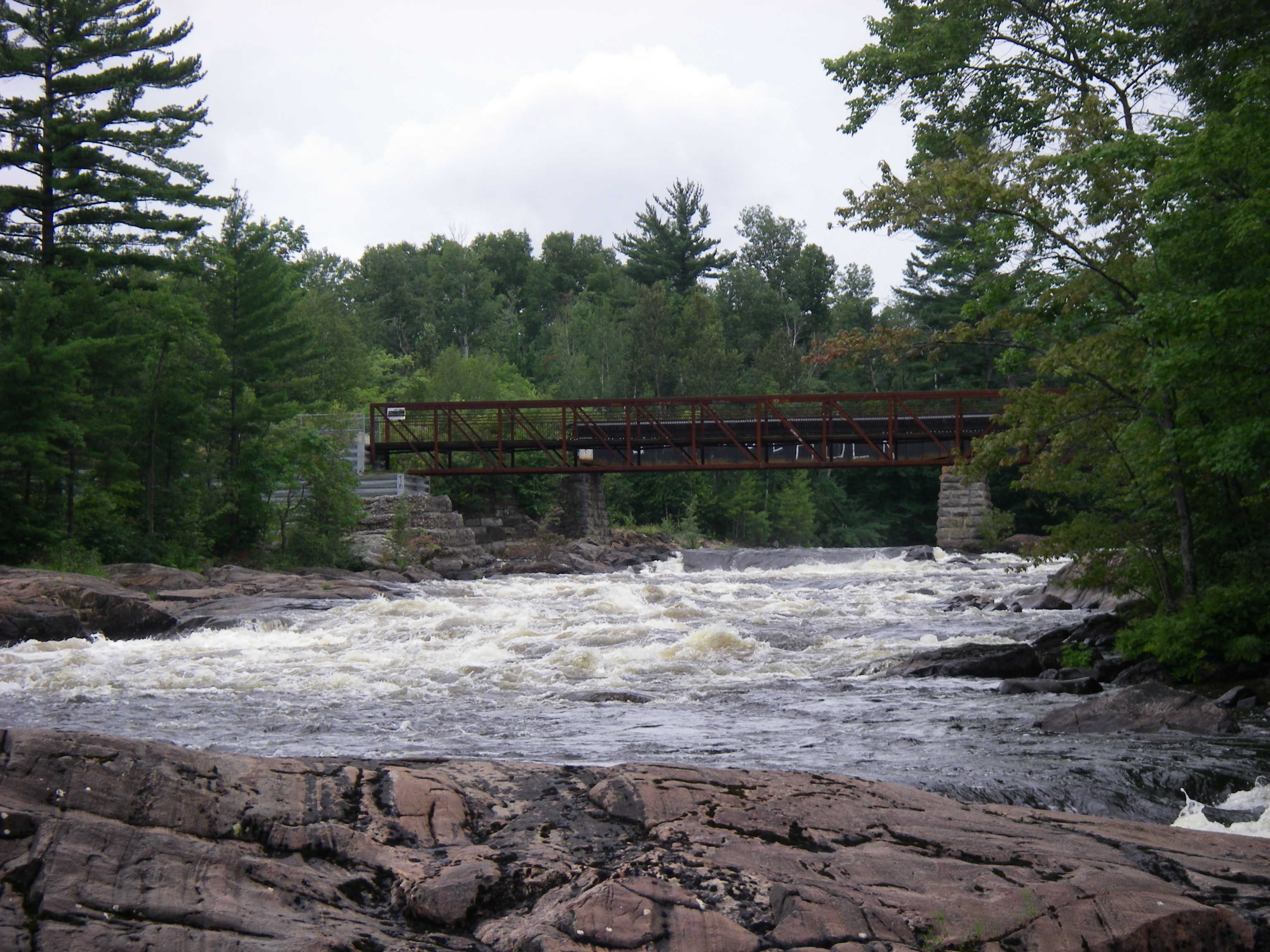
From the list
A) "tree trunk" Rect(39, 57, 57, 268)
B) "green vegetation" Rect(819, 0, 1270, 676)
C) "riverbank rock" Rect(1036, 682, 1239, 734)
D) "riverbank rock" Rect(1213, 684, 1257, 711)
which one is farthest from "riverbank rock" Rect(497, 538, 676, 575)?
"riverbank rock" Rect(1036, 682, 1239, 734)

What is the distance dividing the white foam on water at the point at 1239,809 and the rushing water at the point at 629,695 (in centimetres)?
13

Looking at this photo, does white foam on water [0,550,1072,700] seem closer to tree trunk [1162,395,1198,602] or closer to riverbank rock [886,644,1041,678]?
riverbank rock [886,644,1041,678]

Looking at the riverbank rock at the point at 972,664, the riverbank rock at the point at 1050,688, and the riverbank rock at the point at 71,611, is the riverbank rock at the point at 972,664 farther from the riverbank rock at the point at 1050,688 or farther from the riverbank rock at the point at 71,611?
the riverbank rock at the point at 71,611

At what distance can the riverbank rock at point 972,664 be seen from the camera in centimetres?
1333

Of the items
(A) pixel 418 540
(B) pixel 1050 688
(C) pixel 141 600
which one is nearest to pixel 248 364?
(A) pixel 418 540

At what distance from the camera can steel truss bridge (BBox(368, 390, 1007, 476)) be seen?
1647 inches

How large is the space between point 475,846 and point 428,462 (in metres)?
41.5

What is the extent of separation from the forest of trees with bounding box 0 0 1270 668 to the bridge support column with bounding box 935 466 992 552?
14633 mm

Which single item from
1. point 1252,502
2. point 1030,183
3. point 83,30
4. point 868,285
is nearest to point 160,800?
point 1252,502

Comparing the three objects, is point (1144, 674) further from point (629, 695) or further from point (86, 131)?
point (86, 131)

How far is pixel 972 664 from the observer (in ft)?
44.2

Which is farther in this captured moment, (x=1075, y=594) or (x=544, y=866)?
(x=1075, y=594)

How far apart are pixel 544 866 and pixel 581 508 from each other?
42.9 meters

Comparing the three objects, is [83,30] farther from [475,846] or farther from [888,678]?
[475,846]
